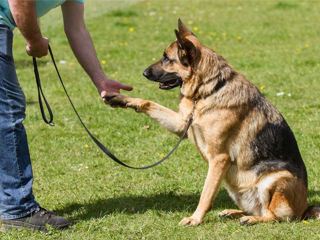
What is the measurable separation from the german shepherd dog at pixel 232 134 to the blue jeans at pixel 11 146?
92 centimetres

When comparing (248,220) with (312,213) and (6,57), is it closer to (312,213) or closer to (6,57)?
(312,213)

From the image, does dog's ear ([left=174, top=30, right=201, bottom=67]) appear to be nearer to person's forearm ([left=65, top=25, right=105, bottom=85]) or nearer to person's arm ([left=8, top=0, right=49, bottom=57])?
person's forearm ([left=65, top=25, right=105, bottom=85])

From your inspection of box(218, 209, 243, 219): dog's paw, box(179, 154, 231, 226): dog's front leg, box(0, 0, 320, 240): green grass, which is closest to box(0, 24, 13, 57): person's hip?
box(0, 0, 320, 240): green grass

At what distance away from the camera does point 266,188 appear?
4.62 meters

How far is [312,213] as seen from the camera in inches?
182

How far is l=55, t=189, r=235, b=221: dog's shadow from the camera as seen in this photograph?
15.9ft

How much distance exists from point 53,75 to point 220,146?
19.9ft

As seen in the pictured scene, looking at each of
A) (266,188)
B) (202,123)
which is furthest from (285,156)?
(202,123)

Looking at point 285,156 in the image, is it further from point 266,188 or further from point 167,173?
point 167,173

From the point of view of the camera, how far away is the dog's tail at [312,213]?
181 inches

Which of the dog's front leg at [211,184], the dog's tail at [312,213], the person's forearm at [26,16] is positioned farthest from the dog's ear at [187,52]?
the dog's tail at [312,213]

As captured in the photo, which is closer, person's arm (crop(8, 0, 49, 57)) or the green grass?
person's arm (crop(8, 0, 49, 57))

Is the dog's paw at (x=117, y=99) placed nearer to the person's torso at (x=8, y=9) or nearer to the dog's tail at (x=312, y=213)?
the person's torso at (x=8, y=9)

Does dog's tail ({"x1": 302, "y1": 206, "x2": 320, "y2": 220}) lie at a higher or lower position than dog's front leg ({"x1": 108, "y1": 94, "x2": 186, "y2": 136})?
lower
